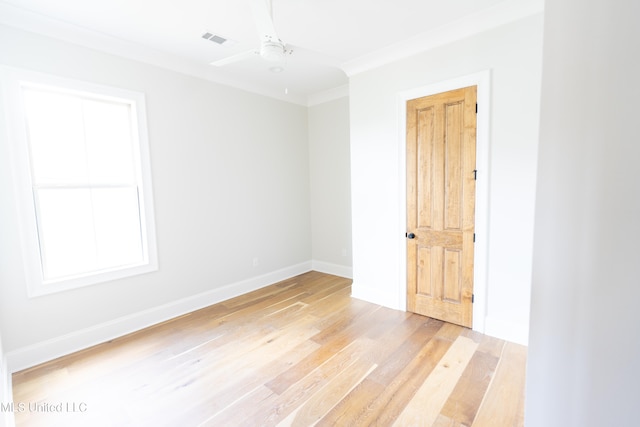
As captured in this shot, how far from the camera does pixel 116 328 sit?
2.76 m

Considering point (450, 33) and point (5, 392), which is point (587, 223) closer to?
point (450, 33)

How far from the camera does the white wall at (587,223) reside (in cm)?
54

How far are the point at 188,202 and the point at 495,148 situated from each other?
10.5ft

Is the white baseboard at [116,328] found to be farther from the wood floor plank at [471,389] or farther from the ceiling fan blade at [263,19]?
the ceiling fan blade at [263,19]

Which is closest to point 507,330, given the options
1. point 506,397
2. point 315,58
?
point 506,397

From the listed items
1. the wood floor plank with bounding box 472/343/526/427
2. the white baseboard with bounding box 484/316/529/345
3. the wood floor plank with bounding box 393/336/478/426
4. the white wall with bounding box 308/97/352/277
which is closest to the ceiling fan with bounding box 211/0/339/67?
the white wall with bounding box 308/97/352/277

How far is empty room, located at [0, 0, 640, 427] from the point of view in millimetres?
1930

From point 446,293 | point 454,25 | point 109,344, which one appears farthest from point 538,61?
point 109,344

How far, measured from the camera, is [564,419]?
735mm

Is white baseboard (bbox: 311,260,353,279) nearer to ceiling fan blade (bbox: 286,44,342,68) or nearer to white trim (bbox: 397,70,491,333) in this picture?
white trim (bbox: 397,70,491,333)

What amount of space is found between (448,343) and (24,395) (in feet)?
10.8

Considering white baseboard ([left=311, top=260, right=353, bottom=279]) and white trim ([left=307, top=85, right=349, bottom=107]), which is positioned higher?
white trim ([left=307, top=85, right=349, bottom=107])

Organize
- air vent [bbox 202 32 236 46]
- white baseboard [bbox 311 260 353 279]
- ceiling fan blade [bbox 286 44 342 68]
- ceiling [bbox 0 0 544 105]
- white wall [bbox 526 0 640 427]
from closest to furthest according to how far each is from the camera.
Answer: white wall [bbox 526 0 640 427] → ceiling [bbox 0 0 544 105] → air vent [bbox 202 32 236 46] → ceiling fan blade [bbox 286 44 342 68] → white baseboard [bbox 311 260 353 279]

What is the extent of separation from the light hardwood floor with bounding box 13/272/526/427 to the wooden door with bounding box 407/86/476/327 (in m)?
0.30
